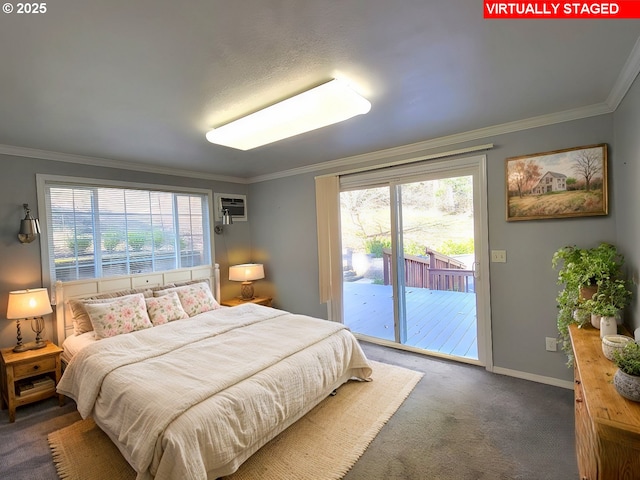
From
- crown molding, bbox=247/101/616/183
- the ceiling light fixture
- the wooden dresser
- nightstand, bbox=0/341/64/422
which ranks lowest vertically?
nightstand, bbox=0/341/64/422

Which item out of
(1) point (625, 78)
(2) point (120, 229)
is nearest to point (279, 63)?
(1) point (625, 78)

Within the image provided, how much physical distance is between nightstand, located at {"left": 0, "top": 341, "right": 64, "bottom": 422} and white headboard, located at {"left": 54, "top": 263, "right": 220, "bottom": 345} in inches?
13.0

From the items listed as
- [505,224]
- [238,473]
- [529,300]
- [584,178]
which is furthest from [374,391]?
[584,178]

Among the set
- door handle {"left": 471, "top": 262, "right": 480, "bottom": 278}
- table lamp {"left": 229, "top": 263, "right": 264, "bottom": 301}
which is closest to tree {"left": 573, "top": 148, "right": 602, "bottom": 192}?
door handle {"left": 471, "top": 262, "right": 480, "bottom": 278}

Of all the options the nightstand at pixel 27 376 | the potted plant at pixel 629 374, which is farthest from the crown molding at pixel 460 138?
the nightstand at pixel 27 376

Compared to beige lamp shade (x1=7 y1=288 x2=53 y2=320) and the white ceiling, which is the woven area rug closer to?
beige lamp shade (x1=7 y1=288 x2=53 y2=320)

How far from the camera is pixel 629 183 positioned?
1.93m

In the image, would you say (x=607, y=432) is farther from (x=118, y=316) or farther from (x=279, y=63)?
(x=118, y=316)

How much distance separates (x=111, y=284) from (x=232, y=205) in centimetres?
192

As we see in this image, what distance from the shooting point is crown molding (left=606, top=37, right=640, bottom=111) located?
5.25 feet

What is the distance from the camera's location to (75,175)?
3.16 metres

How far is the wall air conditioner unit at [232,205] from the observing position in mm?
4422

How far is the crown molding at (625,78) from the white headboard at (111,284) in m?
4.36

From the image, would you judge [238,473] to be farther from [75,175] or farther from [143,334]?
[75,175]
